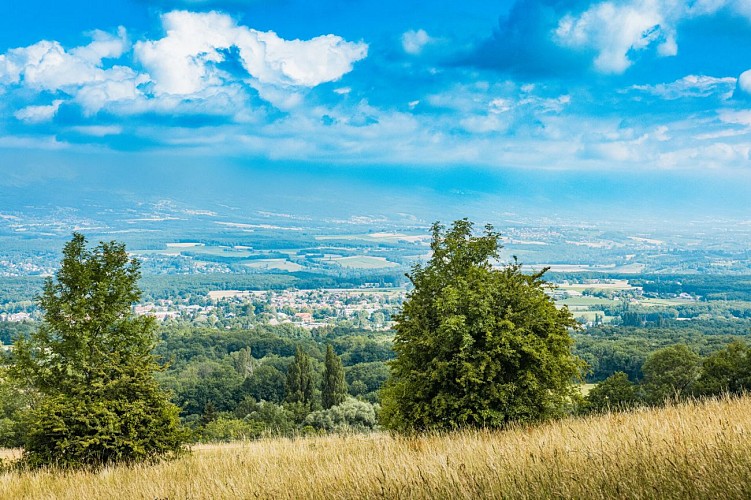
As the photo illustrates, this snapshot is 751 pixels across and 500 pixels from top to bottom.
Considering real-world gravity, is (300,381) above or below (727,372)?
below

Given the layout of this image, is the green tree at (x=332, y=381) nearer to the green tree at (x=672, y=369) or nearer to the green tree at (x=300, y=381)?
the green tree at (x=300, y=381)

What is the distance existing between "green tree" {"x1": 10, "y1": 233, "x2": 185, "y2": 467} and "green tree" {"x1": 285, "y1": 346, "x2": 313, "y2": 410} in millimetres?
48321

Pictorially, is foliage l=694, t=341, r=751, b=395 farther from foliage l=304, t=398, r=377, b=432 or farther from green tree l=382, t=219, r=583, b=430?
foliage l=304, t=398, r=377, b=432

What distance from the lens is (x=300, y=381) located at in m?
63.0

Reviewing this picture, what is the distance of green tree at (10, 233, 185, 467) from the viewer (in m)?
→ 12.4

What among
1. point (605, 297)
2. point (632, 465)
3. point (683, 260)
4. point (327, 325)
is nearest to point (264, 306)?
point (327, 325)

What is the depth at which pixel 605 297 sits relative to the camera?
431 ft

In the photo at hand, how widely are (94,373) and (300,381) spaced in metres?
50.8

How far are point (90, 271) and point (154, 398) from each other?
324 cm

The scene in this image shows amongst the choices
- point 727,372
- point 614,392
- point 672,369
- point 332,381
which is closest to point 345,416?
point 332,381

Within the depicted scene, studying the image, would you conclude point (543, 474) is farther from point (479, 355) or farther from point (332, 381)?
point (332, 381)

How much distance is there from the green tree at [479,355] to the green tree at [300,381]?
161 ft

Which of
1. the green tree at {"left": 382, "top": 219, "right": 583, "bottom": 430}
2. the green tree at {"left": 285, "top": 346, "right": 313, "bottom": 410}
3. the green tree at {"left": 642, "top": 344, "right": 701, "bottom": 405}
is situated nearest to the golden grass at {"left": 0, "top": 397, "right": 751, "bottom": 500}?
the green tree at {"left": 382, "top": 219, "right": 583, "bottom": 430}

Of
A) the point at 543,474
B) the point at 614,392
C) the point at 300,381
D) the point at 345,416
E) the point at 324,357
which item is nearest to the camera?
the point at 543,474
